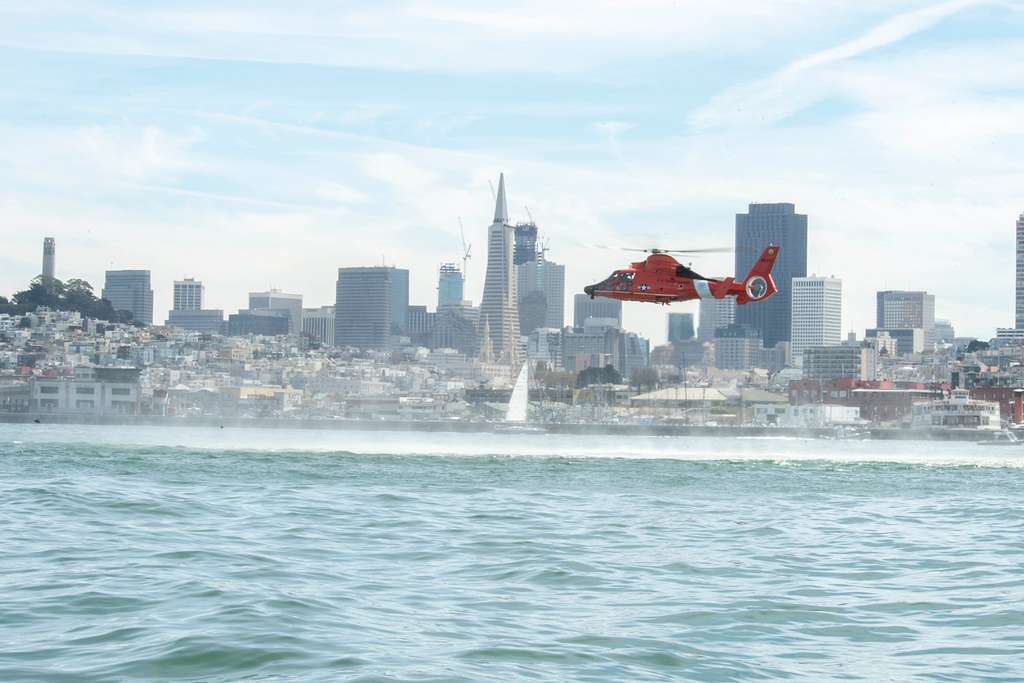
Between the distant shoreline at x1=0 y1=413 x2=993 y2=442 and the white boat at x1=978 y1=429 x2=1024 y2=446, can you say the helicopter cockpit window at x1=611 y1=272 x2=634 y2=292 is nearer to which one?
the white boat at x1=978 y1=429 x2=1024 y2=446

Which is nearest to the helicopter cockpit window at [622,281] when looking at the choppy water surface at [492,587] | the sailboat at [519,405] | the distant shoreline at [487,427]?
the choppy water surface at [492,587]

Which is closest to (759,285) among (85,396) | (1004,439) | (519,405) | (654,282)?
(654,282)

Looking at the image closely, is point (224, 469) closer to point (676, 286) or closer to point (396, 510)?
point (676, 286)

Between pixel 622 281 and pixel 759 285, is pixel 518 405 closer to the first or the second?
pixel 759 285

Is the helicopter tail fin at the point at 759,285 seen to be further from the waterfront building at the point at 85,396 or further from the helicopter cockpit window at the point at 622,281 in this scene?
the waterfront building at the point at 85,396

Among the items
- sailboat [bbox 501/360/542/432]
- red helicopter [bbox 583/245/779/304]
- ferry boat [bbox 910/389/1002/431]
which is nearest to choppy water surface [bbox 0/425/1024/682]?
red helicopter [bbox 583/245/779/304]
